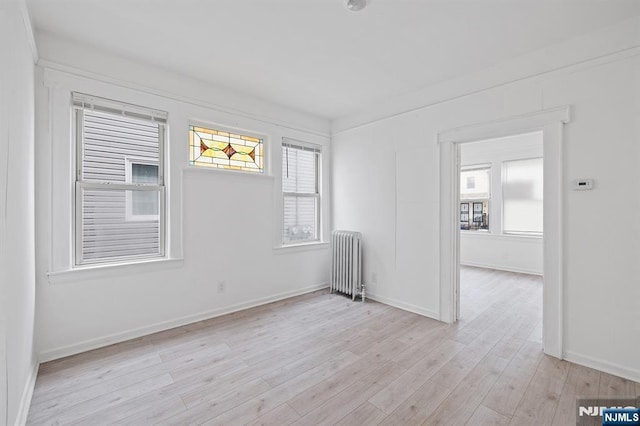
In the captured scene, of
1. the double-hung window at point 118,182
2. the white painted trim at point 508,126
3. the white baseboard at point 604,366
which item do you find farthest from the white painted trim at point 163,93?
the white baseboard at point 604,366

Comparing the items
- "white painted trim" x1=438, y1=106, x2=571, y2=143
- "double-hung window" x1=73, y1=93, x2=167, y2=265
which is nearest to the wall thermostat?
"white painted trim" x1=438, y1=106, x2=571, y2=143

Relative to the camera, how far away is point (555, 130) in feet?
8.13

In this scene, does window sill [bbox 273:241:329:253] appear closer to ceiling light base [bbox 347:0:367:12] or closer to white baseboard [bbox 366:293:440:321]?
white baseboard [bbox 366:293:440:321]

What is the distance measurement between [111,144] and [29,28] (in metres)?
0.97

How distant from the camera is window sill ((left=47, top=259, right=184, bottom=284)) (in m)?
2.43

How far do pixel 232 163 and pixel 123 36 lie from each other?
1564 mm

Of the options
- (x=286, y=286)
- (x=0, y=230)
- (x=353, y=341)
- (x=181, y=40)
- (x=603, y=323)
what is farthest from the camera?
(x=286, y=286)

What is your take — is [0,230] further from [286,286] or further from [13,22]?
[286,286]

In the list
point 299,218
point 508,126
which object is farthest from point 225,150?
point 508,126

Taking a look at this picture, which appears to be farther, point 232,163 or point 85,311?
point 232,163

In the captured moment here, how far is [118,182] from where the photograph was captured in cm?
278

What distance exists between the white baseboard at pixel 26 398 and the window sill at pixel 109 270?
2.21ft

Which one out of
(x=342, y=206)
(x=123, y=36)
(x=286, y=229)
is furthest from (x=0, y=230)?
(x=342, y=206)

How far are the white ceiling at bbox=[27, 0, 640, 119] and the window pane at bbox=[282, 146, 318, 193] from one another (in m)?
1.23
